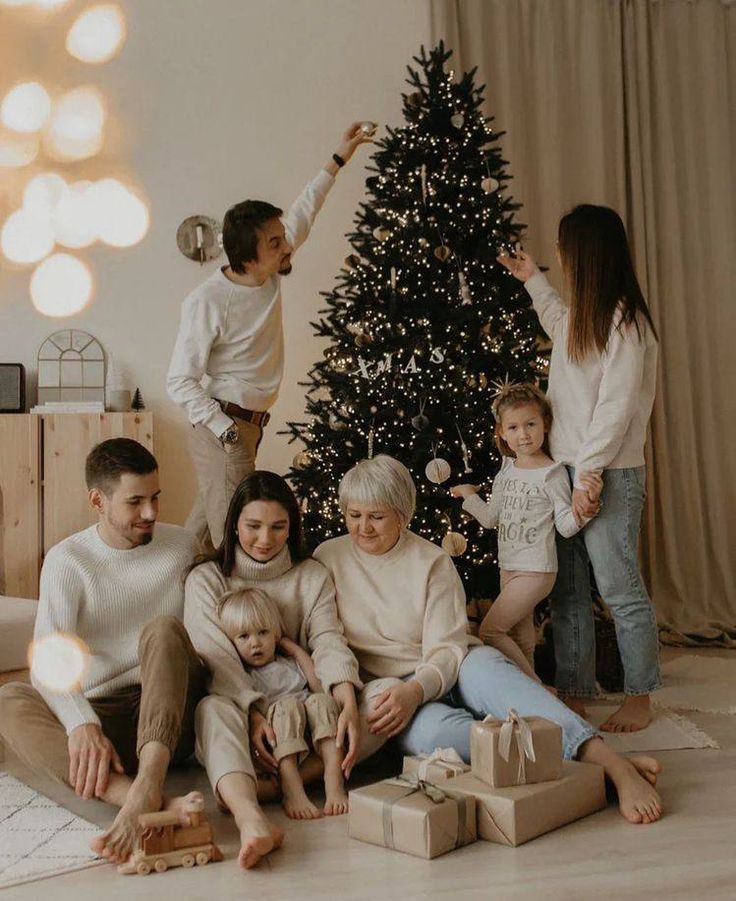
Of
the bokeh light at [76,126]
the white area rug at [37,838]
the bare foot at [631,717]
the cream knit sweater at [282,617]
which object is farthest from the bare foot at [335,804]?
the bokeh light at [76,126]

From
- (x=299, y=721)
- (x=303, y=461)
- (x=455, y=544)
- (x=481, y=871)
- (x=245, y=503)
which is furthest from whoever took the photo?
(x=303, y=461)

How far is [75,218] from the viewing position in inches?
163

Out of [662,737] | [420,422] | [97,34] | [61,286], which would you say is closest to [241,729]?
[662,737]

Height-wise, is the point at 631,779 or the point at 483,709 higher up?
the point at 483,709

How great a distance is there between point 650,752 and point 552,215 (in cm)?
259

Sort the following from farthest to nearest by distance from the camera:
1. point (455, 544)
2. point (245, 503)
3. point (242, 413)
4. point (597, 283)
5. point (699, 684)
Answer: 1. point (699, 684)
2. point (242, 413)
3. point (455, 544)
4. point (597, 283)
5. point (245, 503)

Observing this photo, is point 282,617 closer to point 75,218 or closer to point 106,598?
point 106,598

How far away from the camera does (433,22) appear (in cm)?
436

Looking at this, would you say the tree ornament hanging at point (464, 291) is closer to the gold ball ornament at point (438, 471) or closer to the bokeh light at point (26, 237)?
the gold ball ornament at point (438, 471)

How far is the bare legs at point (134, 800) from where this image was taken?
1.85 metres

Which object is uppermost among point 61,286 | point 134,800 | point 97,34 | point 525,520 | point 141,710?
point 97,34

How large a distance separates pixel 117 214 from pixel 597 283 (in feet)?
7.42

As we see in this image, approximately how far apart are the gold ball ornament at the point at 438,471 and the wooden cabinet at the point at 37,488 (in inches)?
54.2

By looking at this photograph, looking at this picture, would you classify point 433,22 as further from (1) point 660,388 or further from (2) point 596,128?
(1) point 660,388
